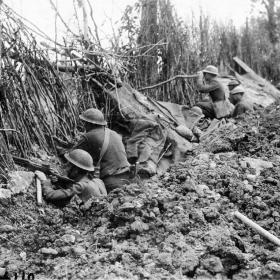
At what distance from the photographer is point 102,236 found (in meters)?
3.45

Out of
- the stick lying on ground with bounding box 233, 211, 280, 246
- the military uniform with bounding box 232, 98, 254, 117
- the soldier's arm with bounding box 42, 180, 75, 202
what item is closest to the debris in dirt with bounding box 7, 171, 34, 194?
the soldier's arm with bounding box 42, 180, 75, 202

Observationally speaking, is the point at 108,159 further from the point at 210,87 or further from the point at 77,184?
the point at 210,87

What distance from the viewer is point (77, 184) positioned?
4.46m

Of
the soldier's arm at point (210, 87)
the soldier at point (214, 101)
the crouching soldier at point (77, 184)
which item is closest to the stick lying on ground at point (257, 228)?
the crouching soldier at point (77, 184)

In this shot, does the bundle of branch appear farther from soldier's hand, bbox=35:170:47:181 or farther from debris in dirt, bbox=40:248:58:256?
debris in dirt, bbox=40:248:58:256

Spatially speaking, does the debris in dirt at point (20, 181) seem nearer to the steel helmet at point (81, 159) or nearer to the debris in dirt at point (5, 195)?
the debris in dirt at point (5, 195)

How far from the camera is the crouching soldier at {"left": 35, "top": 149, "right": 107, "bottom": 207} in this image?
171 inches

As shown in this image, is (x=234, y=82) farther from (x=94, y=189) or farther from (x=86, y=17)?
(x=94, y=189)

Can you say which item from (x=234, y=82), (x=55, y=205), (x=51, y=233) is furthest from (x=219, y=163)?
(x=234, y=82)

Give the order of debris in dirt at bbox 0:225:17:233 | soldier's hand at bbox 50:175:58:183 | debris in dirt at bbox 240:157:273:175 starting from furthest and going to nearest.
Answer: debris in dirt at bbox 240:157:273:175, soldier's hand at bbox 50:175:58:183, debris in dirt at bbox 0:225:17:233

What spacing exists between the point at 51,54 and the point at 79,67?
647 millimetres

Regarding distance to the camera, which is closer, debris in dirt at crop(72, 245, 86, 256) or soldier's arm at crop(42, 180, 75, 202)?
debris in dirt at crop(72, 245, 86, 256)

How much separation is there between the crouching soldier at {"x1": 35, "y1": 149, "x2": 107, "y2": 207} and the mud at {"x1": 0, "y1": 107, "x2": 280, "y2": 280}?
131mm

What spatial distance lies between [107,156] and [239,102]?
409 centimetres
